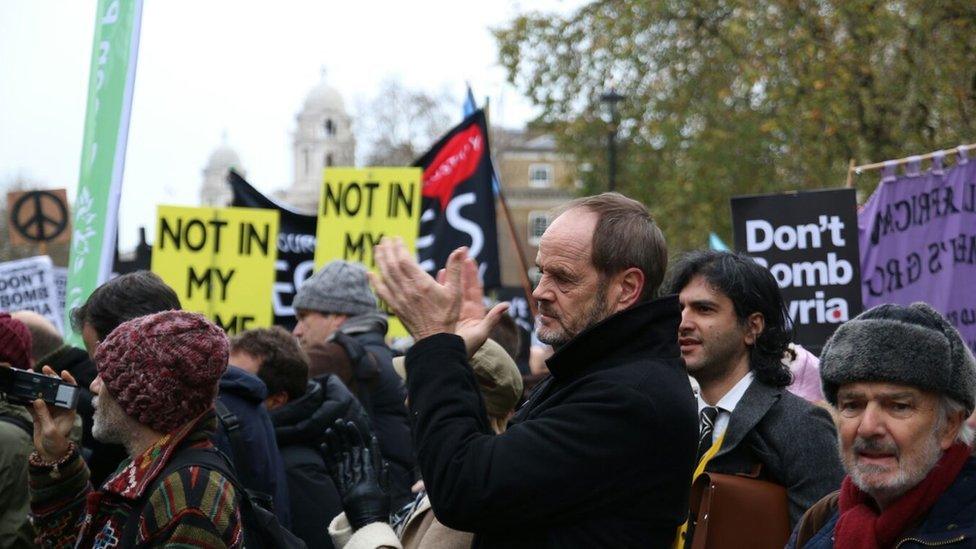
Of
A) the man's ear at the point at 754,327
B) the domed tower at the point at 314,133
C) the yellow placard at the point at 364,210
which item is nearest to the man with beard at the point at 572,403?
the man's ear at the point at 754,327

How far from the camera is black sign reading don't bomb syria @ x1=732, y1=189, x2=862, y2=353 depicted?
6.81m

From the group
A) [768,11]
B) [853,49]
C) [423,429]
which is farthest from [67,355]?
[768,11]

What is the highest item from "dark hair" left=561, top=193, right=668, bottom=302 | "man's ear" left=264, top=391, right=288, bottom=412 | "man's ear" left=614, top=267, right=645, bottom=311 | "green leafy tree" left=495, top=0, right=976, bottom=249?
"green leafy tree" left=495, top=0, right=976, bottom=249

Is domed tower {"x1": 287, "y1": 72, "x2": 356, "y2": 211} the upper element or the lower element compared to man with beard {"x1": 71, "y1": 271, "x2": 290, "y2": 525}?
upper

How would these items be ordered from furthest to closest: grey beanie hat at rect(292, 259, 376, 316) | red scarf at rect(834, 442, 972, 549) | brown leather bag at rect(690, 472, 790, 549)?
grey beanie hat at rect(292, 259, 376, 316), brown leather bag at rect(690, 472, 790, 549), red scarf at rect(834, 442, 972, 549)

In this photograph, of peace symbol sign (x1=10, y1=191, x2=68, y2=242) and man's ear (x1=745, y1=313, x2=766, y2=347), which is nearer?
man's ear (x1=745, y1=313, x2=766, y2=347)

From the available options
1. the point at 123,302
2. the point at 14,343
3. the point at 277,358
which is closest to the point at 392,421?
the point at 277,358

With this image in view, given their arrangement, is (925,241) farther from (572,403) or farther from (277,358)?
(572,403)

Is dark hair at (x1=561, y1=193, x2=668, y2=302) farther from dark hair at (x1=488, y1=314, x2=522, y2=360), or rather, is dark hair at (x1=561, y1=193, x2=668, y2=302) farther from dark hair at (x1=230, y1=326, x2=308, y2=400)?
dark hair at (x1=488, y1=314, x2=522, y2=360)

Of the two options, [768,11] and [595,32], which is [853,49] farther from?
[595,32]

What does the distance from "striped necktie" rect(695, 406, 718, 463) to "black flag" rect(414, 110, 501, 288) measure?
563cm

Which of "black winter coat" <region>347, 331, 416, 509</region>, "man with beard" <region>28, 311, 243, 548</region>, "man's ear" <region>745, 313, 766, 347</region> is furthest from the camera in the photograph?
"black winter coat" <region>347, 331, 416, 509</region>

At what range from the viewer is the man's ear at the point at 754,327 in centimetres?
437

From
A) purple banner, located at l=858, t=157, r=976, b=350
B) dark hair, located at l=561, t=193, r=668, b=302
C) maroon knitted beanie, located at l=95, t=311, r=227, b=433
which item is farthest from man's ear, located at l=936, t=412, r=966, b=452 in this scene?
purple banner, located at l=858, t=157, r=976, b=350
